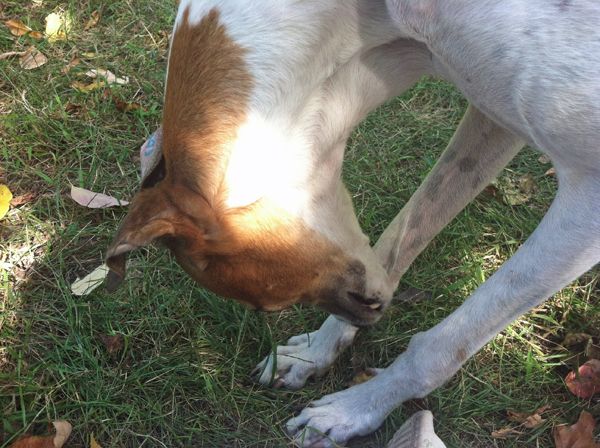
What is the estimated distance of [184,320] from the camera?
111 inches

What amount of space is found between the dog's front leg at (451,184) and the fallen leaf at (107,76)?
6.43ft

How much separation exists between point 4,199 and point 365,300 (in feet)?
5.82

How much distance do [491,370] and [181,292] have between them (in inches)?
50.8

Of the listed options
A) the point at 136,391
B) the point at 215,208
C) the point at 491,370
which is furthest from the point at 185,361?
the point at 491,370

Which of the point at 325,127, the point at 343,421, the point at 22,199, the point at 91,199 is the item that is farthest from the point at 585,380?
the point at 22,199

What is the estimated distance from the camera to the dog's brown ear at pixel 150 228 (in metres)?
1.76

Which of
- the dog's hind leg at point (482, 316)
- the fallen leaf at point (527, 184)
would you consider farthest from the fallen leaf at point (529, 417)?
the fallen leaf at point (527, 184)

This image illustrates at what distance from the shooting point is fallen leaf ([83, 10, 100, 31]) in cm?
416

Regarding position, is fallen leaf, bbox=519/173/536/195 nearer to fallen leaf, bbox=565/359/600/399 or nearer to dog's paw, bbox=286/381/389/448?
fallen leaf, bbox=565/359/600/399

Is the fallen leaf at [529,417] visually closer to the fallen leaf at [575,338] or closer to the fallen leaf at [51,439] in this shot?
the fallen leaf at [575,338]

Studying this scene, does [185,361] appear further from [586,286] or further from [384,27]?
[586,286]

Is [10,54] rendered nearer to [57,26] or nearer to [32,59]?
[32,59]

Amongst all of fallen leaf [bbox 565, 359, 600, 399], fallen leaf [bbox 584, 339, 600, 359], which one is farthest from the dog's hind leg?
fallen leaf [bbox 584, 339, 600, 359]

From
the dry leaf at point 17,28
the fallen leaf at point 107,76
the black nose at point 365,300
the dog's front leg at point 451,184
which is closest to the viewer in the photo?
the black nose at point 365,300
